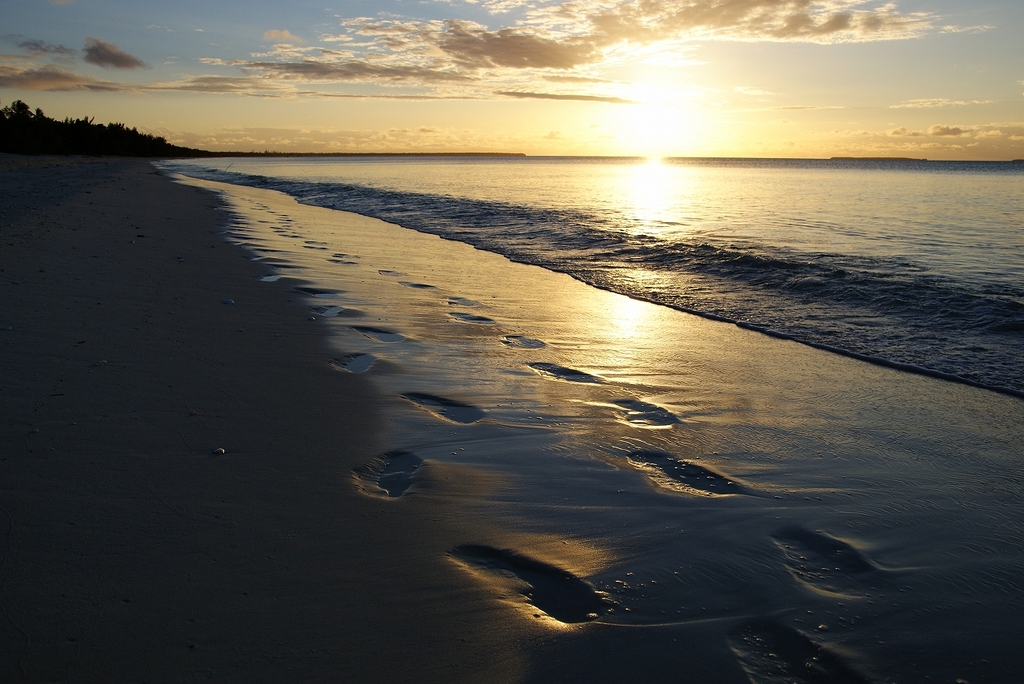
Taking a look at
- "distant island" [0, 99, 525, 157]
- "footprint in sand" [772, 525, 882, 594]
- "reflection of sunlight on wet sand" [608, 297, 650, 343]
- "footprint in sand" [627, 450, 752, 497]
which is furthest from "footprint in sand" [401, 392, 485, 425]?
"distant island" [0, 99, 525, 157]

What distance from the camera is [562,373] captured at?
15.1 ft

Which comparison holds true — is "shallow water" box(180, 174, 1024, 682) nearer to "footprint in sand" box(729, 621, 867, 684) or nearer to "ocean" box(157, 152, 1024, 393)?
"footprint in sand" box(729, 621, 867, 684)

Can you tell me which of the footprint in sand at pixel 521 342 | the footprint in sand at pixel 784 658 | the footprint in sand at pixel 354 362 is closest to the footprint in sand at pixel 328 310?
the footprint in sand at pixel 354 362

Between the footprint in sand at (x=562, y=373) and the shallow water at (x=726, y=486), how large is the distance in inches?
1.4

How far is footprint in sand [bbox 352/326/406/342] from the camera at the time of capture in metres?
5.18

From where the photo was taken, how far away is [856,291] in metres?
8.20

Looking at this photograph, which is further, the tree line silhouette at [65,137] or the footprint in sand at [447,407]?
the tree line silhouette at [65,137]

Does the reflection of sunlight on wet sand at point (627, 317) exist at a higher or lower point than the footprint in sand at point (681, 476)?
higher

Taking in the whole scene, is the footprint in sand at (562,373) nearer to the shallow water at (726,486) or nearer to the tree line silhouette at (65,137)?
the shallow water at (726,486)

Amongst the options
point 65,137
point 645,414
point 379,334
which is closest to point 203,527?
point 645,414

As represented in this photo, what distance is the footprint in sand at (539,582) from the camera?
2078 millimetres

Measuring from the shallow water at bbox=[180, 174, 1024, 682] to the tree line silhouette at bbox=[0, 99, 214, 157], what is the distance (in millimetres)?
52477

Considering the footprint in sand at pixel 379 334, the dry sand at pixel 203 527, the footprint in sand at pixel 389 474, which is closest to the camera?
the dry sand at pixel 203 527

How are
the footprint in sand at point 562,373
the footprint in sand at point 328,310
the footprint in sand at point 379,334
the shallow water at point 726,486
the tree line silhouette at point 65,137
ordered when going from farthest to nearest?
the tree line silhouette at point 65,137 < the footprint in sand at point 328,310 < the footprint in sand at point 379,334 < the footprint in sand at point 562,373 < the shallow water at point 726,486
